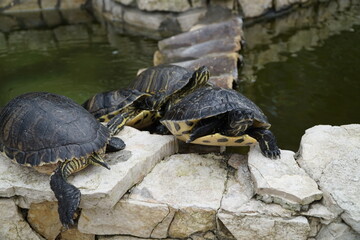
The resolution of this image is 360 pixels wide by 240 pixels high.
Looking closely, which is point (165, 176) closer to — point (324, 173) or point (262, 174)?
point (262, 174)

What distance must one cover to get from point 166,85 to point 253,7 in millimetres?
5151

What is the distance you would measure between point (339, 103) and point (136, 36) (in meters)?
4.69

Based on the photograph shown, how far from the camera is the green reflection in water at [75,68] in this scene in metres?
5.62

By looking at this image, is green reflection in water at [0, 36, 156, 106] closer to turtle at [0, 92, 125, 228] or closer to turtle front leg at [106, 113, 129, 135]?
turtle front leg at [106, 113, 129, 135]

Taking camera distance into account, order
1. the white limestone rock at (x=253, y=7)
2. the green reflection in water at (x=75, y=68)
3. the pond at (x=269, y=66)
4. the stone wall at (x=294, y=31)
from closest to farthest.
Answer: the pond at (x=269, y=66)
the green reflection in water at (x=75, y=68)
the stone wall at (x=294, y=31)
the white limestone rock at (x=253, y=7)

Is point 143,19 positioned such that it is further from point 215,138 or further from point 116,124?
point 215,138

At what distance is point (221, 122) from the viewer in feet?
9.50

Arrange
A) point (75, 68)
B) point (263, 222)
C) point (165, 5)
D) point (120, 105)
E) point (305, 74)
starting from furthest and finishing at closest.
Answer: point (165, 5) → point (75, 68) → point (305, 74) → point (120, 105) → point (263, 222)

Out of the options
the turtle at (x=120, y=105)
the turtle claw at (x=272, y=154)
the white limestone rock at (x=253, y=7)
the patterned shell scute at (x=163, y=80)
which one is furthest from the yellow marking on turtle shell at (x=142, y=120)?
the white limestone rock at (x=253, y=7)

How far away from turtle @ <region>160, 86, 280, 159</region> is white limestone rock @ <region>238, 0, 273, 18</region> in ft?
19.1

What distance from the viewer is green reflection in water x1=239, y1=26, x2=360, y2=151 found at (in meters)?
4.20

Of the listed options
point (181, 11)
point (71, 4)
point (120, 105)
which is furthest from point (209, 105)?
point (71, 4)

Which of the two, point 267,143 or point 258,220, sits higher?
point 267,143

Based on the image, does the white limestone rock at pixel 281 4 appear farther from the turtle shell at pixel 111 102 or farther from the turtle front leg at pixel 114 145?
the turtle front leg at pixel 114 145
